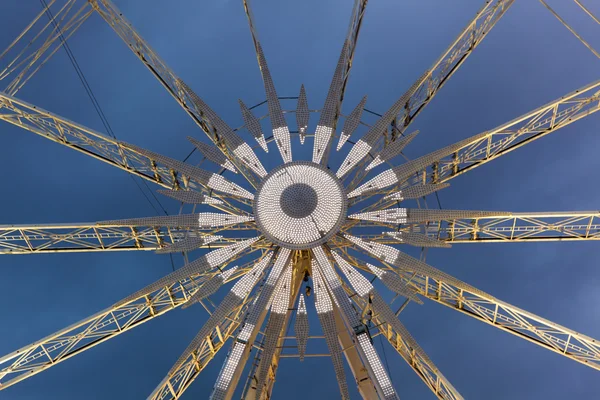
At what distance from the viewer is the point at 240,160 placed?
22.6 m

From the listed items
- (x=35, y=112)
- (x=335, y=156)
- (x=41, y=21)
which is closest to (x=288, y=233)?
(x=35, y=112)

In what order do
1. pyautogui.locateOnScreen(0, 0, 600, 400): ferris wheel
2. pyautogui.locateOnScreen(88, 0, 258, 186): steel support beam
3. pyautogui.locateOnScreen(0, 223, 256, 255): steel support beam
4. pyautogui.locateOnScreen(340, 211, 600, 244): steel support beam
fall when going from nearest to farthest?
1. pyautogui.locateOnScreen(0, 0, 600, 400): ferris wheel
2. pyautogui.locateOnScreen(340, 211, 600, 244): steel support beam
3. pyautogui.locateOnScreen(0, 223, 256, 255): steel support beam
4. pyautogui.locateOnScreen(88, 0, 258, 186): steel support beam

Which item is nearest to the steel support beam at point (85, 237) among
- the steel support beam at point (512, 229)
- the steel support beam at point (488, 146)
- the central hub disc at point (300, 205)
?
the central hub disc at point (300, 205)

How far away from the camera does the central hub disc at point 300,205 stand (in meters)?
21.9

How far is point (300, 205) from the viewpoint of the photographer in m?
22.2

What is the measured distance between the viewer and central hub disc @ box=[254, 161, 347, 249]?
2192 centimetres

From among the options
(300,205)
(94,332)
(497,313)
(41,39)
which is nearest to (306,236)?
(300,205)

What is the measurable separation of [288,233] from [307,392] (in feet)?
129

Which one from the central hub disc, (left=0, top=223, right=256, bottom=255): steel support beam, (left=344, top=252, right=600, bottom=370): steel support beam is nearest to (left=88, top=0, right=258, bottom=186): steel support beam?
the central hub disc

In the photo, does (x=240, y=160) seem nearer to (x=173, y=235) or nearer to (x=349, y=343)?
(x=173, y=235)

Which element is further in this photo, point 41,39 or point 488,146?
point 41,39

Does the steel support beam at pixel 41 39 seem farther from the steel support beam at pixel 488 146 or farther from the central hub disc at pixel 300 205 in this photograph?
the steel support beam at pixel 488 146

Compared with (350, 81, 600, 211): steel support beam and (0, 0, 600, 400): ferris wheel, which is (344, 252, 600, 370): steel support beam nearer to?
(0, 0, 600, 400): ferris wheel

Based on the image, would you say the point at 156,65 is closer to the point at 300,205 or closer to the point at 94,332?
the point at 300,205
